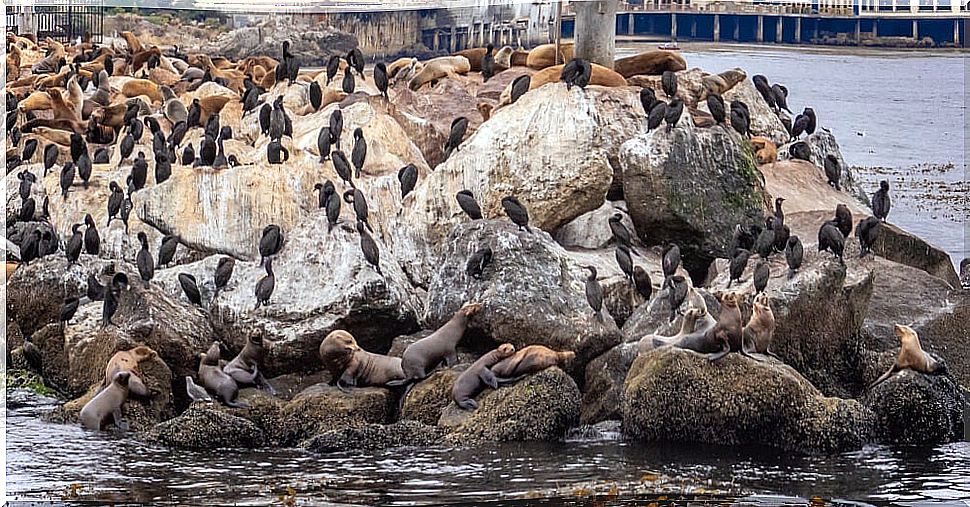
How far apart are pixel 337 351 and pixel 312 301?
0.68m

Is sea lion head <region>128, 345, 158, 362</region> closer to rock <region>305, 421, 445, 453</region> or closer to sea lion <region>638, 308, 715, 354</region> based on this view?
rock <region>305, 421, 445, 453</region>

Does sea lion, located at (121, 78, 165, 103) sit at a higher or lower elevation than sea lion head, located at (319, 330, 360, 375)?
higher

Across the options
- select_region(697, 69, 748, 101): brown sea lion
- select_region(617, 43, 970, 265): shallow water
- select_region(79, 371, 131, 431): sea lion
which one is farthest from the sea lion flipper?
select_region(697, 69, 748, 101): brown sea lion

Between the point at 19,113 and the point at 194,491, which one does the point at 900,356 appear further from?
the point at 19,113

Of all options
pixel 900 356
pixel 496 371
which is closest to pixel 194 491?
pixel 496 371

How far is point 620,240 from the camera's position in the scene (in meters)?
12.1

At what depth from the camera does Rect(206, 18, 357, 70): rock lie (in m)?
12.6

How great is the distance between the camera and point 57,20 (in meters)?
12.1

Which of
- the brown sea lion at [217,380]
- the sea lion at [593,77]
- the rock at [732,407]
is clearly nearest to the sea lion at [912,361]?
the rock at [732,407]

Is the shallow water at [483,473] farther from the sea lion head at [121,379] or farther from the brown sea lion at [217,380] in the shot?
the brown sea lion at [217,380]

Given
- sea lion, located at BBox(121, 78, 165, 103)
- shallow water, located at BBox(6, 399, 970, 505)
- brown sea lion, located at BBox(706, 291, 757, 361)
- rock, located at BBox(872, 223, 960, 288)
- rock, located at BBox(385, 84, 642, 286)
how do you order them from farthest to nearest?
sea lion, located at BBox(121, 78, 165, 103)
rock, located at BBox(385, 84, 642, 286)
rock, located at BBox(872, 223, 960, 288)
brown sea lion, located at BBox(706, 291, 757, 361)
shallow water, located at BBox(6, 399, 970, 505)

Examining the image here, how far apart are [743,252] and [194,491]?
4.24 meters

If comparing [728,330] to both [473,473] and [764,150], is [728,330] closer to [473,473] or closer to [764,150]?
[473,473]

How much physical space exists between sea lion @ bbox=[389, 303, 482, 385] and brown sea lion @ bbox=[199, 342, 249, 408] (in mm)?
1109
